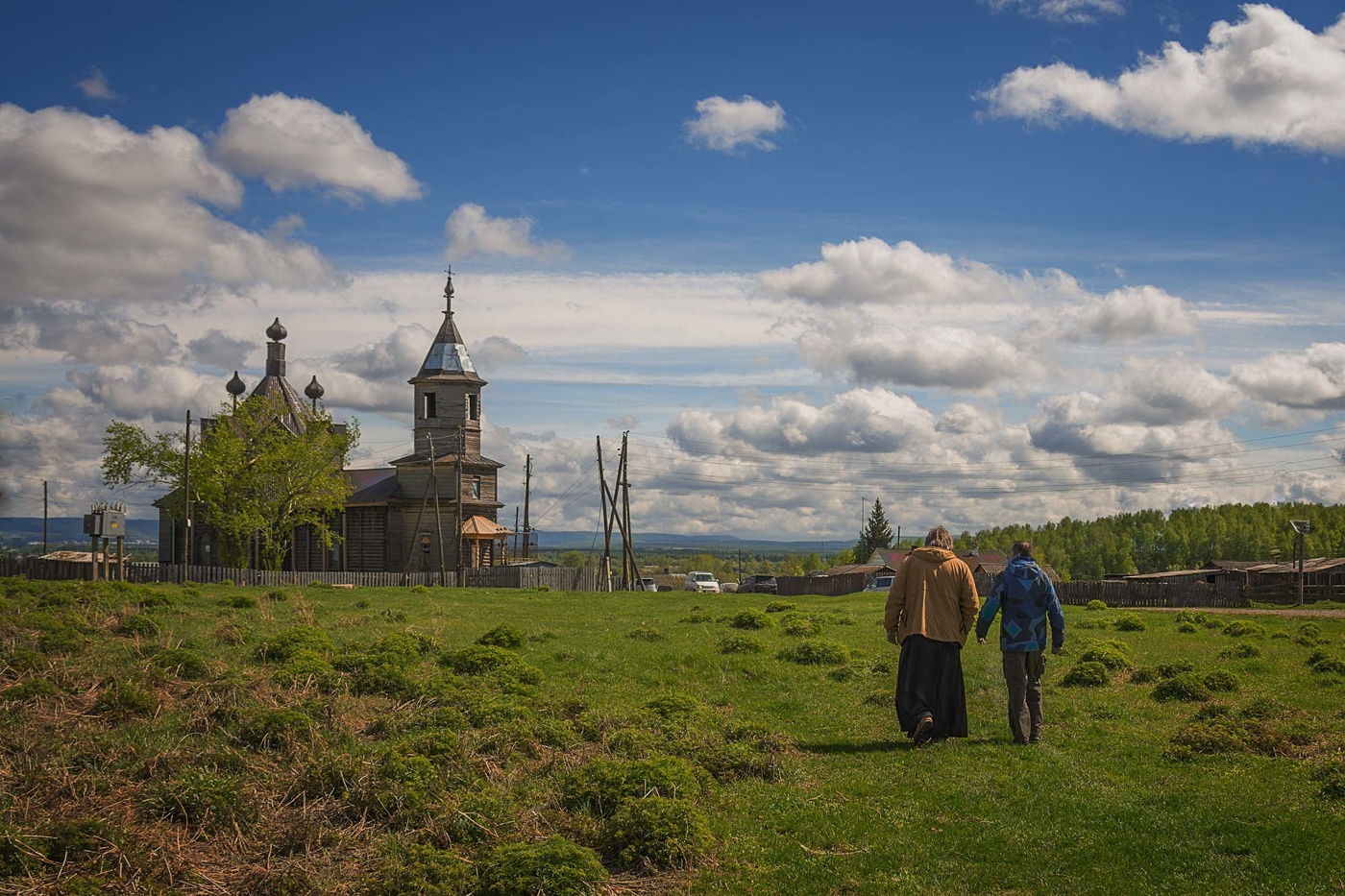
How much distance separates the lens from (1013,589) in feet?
41.5

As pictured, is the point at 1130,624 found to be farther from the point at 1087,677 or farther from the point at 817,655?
the point at 1087,677

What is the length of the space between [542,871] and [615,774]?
6.97 feet

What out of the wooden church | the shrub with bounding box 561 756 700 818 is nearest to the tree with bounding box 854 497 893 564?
the wooden church

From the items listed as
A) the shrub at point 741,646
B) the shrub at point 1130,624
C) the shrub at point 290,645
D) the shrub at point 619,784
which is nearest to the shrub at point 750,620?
the shrub at point 741,646

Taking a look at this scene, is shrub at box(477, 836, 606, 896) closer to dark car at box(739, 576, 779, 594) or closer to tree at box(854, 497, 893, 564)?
dark car at box(739, 576, 779, 594)

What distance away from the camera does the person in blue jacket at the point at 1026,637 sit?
12383 millimetres

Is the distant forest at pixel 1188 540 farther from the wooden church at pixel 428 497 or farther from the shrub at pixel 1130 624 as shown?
the shrub at pixel 1130 624

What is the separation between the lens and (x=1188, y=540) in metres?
151

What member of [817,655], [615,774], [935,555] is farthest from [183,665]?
[817,655]

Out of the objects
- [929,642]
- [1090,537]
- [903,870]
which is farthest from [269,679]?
[1090,537]

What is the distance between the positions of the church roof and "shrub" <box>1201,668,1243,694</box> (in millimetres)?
56325

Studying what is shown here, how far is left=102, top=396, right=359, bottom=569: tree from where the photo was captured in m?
57.7

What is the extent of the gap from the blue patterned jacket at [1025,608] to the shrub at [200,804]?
7.99m

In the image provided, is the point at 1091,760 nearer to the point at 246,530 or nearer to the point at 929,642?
the point at 929,642
